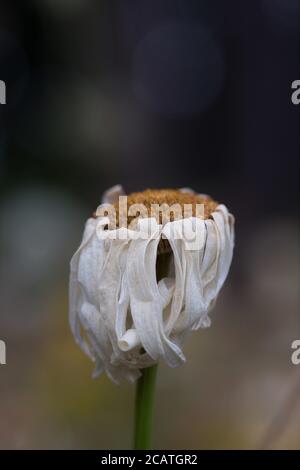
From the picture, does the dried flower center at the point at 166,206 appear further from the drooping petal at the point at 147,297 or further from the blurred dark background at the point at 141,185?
the blurred dark background at the point at 141,185

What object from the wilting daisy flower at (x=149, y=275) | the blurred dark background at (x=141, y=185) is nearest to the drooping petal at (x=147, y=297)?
the wilting daisy flower at (x=149, y=275)

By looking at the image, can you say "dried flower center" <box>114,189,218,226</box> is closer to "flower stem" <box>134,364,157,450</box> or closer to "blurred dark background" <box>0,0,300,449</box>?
"flower stem" <box>134,364,157,450</box>

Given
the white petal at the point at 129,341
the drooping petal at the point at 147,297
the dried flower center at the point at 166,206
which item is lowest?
the white petal at the point at 129,341

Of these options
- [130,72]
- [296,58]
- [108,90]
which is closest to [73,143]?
[108,90]

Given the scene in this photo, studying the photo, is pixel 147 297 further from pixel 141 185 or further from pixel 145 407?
pixel 141 185

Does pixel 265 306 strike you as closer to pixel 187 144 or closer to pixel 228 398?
pixel 228 398

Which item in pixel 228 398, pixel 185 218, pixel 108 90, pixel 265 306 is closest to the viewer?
pixel 185 218

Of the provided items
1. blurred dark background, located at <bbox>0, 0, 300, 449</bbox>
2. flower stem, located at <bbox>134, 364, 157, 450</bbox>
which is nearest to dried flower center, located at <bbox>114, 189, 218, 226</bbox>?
flower stem, located at <bbox>134, 364, 157, 450</bbox>
